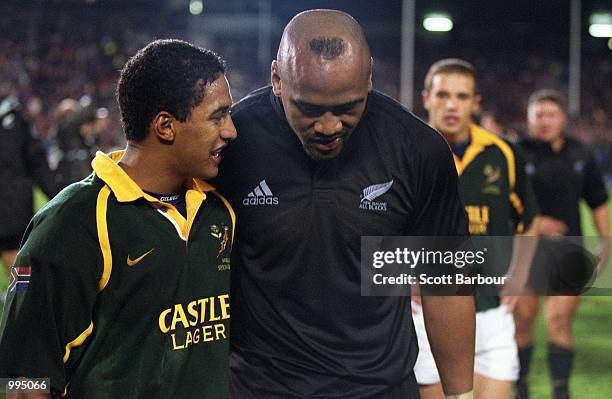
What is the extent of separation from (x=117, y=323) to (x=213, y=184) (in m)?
0.49

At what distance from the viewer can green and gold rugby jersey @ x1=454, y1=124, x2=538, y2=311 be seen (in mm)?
4371

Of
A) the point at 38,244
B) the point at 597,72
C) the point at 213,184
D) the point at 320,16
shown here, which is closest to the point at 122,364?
the point at 38,244

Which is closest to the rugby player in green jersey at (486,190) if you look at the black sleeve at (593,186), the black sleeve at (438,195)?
the black sleeve at (593,186)

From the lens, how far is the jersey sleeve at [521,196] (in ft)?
14.9

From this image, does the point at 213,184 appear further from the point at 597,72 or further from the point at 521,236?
the point at 597,72

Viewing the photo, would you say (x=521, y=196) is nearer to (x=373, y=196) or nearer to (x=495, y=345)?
(x=495, y=345)

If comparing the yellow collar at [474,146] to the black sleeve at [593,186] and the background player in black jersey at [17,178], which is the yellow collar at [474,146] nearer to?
the black sleeve at [593,186]

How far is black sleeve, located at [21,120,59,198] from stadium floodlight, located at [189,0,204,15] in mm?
23001

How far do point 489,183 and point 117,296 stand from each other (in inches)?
111

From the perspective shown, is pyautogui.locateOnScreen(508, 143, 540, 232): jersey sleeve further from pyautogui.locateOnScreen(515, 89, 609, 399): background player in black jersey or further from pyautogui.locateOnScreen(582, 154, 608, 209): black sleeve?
pyautogui.locateOnScreen(582, 154, 608, 209): black sleeve

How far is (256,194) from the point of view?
2285 mm

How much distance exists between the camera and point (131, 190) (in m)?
1.98

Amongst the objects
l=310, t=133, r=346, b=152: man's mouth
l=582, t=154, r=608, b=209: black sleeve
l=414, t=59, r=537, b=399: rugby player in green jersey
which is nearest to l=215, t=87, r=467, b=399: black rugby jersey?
l=310, t=133, r=346, b=152: man's mouth
